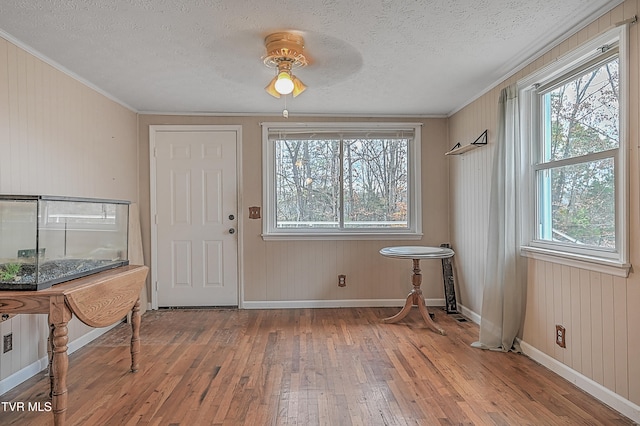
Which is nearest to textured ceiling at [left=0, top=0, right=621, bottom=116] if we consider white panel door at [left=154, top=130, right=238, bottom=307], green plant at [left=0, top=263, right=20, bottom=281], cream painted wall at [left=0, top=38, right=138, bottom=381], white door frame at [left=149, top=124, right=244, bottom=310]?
cream painted wall at [left=0, top=38, right=138, bottom=381]

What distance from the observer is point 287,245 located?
13.6 ft

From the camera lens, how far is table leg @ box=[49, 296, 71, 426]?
1.78 meters

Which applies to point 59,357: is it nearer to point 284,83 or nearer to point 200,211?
point 284,83

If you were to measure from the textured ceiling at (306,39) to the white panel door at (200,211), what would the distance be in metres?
0.72

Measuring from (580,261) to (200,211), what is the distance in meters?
3.41

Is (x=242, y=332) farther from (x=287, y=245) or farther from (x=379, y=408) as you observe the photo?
(x=379, y=408)

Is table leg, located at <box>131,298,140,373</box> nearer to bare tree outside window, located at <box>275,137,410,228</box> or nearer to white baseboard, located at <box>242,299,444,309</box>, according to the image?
white baseboard, located at <box>242,299,444,309</box>

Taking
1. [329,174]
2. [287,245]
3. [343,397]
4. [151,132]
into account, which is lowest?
[343,397]

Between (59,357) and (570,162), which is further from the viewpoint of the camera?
(570,162)

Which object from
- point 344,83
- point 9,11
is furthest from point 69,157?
point 344,83

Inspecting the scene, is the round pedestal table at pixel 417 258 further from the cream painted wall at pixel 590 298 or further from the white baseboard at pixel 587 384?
the white baseboard at pixel 587 384

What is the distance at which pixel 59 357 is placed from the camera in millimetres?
1796

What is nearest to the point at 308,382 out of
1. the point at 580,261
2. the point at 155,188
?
the point at 580,261

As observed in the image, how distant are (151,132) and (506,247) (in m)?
3.60
